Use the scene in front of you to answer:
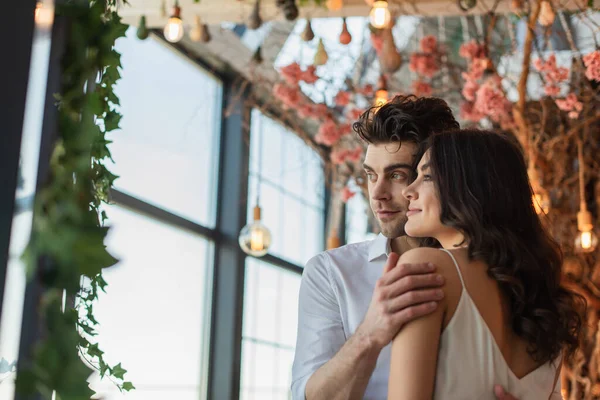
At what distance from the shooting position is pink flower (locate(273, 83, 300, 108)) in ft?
17.2

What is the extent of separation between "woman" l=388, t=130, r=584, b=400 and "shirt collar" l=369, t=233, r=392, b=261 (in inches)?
17.5

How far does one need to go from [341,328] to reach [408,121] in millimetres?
563

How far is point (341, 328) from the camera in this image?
1914 mm

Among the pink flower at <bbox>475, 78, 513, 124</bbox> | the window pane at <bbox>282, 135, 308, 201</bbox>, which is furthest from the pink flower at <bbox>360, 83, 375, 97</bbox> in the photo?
the window pane at <bbox>282, 135, 308, 201</bbox>

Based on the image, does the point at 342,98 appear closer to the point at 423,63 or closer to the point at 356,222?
the point at 423,63

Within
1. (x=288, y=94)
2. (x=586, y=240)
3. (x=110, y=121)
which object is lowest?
(x=110, y=121)

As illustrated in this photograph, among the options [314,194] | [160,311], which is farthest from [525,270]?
[314,194]

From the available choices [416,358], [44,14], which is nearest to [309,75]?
[416,358]

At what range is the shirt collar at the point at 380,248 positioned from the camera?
79.0 inches

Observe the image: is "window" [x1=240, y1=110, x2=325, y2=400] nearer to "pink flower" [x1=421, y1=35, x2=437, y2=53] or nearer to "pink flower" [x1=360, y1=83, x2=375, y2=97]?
"pink flower" [x1=360, y1=83, x2=375, y2=97]

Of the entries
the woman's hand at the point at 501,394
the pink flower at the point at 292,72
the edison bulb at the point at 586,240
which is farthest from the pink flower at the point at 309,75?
the woman's hand at the point at 501,394

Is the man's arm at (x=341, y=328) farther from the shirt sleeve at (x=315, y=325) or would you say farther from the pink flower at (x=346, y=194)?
the pink flower at (x=346, y=194)

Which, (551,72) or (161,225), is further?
(161,225)

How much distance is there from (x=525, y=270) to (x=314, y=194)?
23.4 feet
